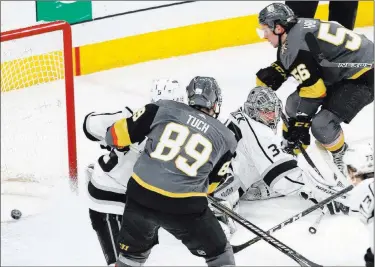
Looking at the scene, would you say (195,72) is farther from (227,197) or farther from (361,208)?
(361,208)

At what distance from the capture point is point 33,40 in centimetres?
506

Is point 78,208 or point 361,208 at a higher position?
point 361,208

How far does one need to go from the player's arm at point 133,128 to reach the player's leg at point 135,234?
23cm

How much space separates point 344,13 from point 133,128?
2.91 m

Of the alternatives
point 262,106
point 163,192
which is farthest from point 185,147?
point 262,106

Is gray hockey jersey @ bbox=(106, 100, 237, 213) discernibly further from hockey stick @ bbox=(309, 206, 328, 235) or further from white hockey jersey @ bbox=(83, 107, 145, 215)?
hockey stick @ bbox=(309, 206, 328, 235)

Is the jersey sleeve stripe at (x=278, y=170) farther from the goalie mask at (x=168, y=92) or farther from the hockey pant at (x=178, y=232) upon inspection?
the hockey pant at (x=178, y=232)

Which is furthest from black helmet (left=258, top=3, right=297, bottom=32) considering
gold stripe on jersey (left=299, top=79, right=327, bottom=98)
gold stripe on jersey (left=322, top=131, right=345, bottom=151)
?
gold stripe on jersey (left=322, top=131, right=345, bottom=151)

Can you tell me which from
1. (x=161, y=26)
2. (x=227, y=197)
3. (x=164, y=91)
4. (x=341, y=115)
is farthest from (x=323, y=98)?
(x=161, y=26)

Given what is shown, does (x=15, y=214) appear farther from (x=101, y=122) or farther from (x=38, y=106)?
(x=101, y=122)

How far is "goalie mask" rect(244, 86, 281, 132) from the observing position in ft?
15.6

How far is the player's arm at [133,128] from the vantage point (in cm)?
387

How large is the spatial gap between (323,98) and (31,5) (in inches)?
70.6

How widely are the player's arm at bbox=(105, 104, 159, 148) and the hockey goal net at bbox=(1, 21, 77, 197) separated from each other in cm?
95
